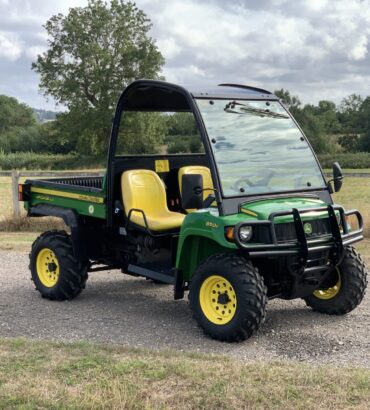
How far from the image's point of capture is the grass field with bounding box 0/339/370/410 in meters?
3.85

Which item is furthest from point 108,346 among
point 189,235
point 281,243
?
point 281,243

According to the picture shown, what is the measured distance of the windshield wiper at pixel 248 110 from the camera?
566cm

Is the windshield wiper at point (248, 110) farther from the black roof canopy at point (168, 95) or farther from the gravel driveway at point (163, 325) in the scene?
the gravel driveway at point (163, 325)

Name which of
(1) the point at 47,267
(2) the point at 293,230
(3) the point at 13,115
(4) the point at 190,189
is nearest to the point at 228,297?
(2) the point at 293,230

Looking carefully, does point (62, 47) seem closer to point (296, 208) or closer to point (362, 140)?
point (362, 140)

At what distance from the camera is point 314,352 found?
16.6 ft

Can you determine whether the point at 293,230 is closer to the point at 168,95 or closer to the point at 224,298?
the point at 224,298

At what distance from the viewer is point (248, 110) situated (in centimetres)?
580

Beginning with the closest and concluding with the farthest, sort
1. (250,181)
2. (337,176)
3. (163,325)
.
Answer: (250,181) → (337,176) → (163,325)

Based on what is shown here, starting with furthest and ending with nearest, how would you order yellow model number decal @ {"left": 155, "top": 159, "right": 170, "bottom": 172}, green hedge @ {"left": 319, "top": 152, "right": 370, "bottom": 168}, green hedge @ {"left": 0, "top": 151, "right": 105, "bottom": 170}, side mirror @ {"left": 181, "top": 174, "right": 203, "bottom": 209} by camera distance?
green hedge @ {"left": 0, "top": 151, "right": 105, "bottom": 170}, green hedge @ {"left": 319, "top": 152, "right": 370, "bottom": 168}, yellow model number decal @ {"left": 155, "top": 159, "right": 170, "bottom": 172}, side mirror @ {"left": 181, "top": 174, "right": 203, "bottom": 209}

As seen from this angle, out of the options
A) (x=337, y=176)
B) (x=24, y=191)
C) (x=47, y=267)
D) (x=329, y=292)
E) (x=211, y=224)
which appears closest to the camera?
(x=211, y=224)

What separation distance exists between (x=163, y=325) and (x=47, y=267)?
5.97 ft

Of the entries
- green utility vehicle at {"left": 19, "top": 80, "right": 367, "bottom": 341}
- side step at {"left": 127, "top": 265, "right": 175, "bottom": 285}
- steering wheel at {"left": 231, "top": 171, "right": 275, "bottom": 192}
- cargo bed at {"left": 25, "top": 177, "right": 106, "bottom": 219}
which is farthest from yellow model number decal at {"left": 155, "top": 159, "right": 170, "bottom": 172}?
steering wheel at {"left": 231, "top": 171, "right": 275, "bottom": 192}

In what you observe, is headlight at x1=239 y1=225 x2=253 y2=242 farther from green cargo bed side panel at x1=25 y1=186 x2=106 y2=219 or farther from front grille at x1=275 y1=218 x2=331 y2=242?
green cargo bed side panel at x1=25 y1=186 x2=106 y2=219
